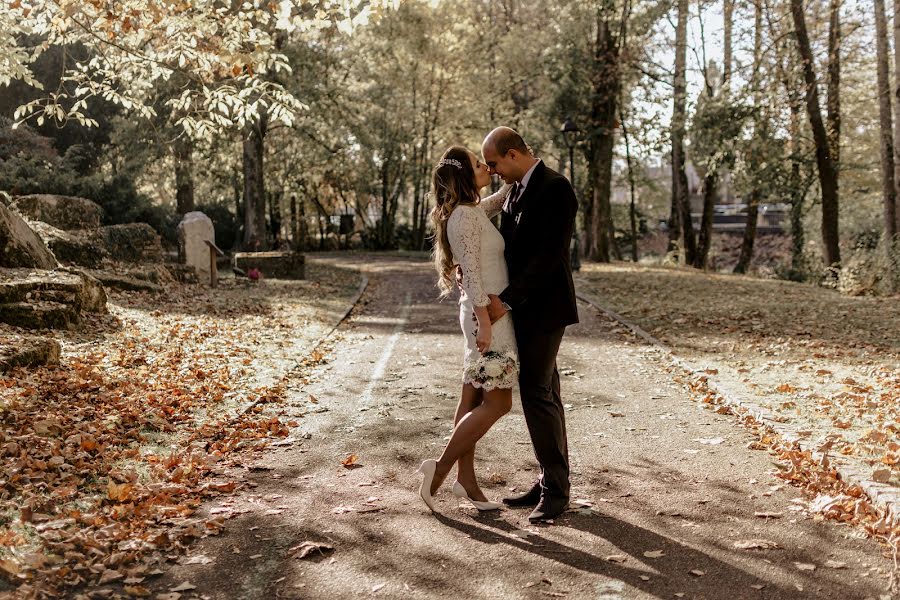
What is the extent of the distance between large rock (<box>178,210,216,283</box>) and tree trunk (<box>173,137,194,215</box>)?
22.4ft

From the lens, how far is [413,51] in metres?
42.0

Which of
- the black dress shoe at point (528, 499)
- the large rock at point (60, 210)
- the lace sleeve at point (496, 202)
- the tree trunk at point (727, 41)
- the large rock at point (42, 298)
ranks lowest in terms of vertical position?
the black dress shoe at point (528, 499)

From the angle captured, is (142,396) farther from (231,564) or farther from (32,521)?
(231,564)

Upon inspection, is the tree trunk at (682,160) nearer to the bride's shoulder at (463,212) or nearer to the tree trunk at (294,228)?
the bride's shoulder at (463,212)

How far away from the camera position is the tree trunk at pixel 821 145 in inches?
823

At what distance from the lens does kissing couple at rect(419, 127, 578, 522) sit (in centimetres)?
485

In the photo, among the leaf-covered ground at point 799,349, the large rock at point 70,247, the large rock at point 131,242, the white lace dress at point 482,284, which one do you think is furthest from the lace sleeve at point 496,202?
the large rock at point 131,242

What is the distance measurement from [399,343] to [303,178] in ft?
104

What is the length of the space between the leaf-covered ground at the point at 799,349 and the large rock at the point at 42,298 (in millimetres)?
7869

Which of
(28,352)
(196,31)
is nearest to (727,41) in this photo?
(196,31)

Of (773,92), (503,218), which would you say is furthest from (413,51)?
(503,218)

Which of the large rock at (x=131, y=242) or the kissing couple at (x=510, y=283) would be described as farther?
the large rock at (x=131, y=242)

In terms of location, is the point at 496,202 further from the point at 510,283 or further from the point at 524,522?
the point at 524,522

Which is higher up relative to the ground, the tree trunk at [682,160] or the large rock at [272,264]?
the tree trunk at [682,160]
